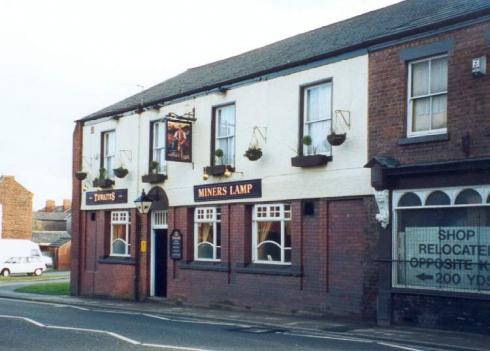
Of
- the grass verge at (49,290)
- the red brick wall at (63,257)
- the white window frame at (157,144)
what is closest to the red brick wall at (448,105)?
the white window frame at (157,144)

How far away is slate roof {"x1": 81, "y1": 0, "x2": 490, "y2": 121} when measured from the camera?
17077mm

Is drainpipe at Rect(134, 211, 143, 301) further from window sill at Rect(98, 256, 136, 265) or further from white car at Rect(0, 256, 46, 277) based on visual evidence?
white car at Rect(0, 256, 46, 277)

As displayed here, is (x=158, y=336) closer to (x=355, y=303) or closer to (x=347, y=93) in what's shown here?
(x=355, y=303)

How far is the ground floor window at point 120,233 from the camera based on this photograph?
2675cm

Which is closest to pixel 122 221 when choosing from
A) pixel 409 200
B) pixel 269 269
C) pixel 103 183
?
pixel 103 183

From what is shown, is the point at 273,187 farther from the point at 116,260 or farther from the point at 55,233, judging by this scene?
the point at 55,233

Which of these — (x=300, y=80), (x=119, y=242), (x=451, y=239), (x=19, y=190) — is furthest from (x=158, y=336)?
(x=19, y=190)

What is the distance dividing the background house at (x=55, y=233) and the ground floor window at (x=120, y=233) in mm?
32554

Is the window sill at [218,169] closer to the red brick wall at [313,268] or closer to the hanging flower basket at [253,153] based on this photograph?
the red brick wall at [313,268]

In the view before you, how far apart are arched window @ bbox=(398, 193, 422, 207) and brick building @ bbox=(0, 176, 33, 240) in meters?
48.3

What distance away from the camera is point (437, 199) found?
53.9 ft

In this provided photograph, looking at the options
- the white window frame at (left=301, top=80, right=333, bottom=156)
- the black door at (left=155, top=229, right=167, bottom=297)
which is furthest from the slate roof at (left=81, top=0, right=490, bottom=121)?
the black door at (left=155, top=229, right=167, bottom=297)

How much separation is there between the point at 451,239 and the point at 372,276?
2234 mm

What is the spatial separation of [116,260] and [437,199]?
13769 mm
